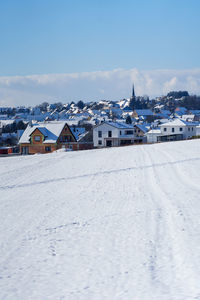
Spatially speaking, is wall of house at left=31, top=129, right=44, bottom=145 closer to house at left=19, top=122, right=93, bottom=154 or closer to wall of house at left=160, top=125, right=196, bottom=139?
house at left=19, top=122, right=93, bottom=154

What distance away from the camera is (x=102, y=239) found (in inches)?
365

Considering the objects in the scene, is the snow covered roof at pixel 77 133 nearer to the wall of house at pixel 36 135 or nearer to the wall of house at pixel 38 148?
the wall of house at pixel 38 148

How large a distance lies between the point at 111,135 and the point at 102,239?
5547 cm

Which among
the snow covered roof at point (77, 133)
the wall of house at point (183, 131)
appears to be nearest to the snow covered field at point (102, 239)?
the snow covered roof at point (77, 133)

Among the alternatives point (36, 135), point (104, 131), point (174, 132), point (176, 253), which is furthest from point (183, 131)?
point (176, 253)

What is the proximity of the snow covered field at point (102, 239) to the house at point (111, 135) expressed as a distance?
4654cm

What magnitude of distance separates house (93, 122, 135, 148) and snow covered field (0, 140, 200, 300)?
153 ft

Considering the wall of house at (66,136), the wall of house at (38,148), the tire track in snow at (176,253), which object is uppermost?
the wall of house at (66,136)

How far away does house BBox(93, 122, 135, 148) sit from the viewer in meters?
64.1

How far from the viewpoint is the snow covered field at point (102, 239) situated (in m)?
6.75

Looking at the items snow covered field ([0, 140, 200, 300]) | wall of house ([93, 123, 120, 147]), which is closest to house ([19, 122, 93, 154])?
wall of house ([93, 123, 120, 147])

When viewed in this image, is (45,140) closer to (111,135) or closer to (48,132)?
(48,132)

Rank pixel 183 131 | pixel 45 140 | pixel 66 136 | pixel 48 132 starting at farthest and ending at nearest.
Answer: pixel 183 131 → pixel 66 136 → pixel 48 132 → pixel 45 140

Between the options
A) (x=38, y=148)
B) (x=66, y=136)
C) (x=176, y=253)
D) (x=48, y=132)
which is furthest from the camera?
(x=66, y=136)
